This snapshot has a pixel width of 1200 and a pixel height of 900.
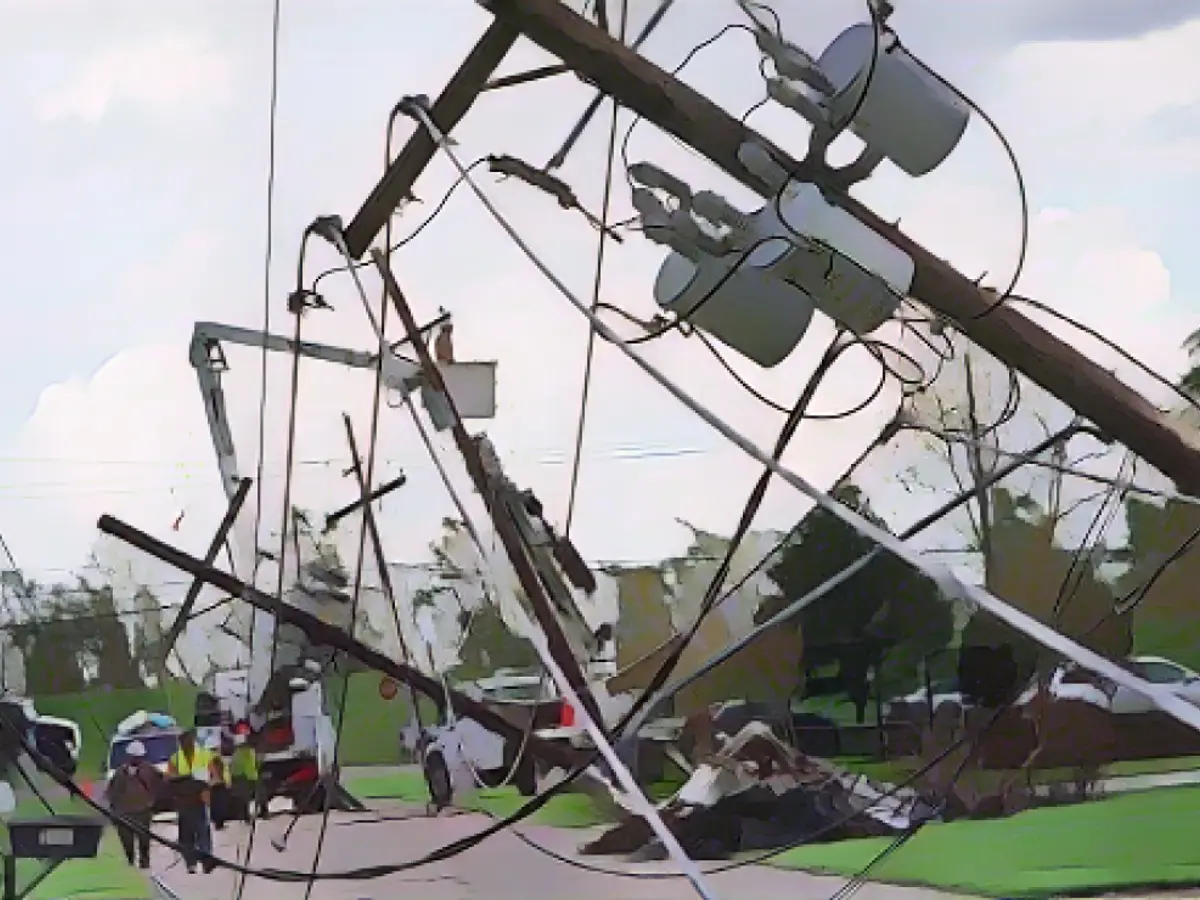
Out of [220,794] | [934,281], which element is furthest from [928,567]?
[220,794]

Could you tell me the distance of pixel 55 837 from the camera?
11.4 feet

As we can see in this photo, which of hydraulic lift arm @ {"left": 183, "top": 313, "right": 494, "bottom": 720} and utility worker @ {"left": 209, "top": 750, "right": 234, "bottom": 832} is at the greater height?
hydraulic lift arm @ {"left": 183, "top": 313, "right": 494, "bottom": 720}

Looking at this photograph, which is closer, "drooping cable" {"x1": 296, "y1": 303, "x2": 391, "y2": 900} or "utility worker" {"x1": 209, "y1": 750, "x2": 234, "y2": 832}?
"drooping cable" {"x1": 296, "y1": 303, "x2": 391, "y2": 900}

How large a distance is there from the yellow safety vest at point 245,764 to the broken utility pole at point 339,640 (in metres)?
0.58

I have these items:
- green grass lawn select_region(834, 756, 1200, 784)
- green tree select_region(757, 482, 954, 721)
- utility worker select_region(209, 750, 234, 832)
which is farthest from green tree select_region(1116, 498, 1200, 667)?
utility worker select_region(209, 750, 234, 832)

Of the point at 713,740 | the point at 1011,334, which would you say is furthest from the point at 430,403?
the point at 713,740

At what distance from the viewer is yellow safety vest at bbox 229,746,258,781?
353 cm

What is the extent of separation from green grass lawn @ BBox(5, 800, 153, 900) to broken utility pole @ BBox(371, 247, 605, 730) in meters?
1.30

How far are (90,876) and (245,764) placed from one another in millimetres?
470

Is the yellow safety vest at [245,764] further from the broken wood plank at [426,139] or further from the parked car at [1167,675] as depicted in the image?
the parked car at [1167,675]

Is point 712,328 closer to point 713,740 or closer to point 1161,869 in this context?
point 713,740

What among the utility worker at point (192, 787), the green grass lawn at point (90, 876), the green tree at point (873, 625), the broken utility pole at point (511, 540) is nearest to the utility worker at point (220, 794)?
the utility worker at point (192, 787)

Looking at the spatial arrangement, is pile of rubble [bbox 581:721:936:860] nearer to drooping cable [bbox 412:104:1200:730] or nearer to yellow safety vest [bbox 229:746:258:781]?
yellow safety vest [bbox 229:746:258:781]

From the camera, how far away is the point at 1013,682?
3.56m
